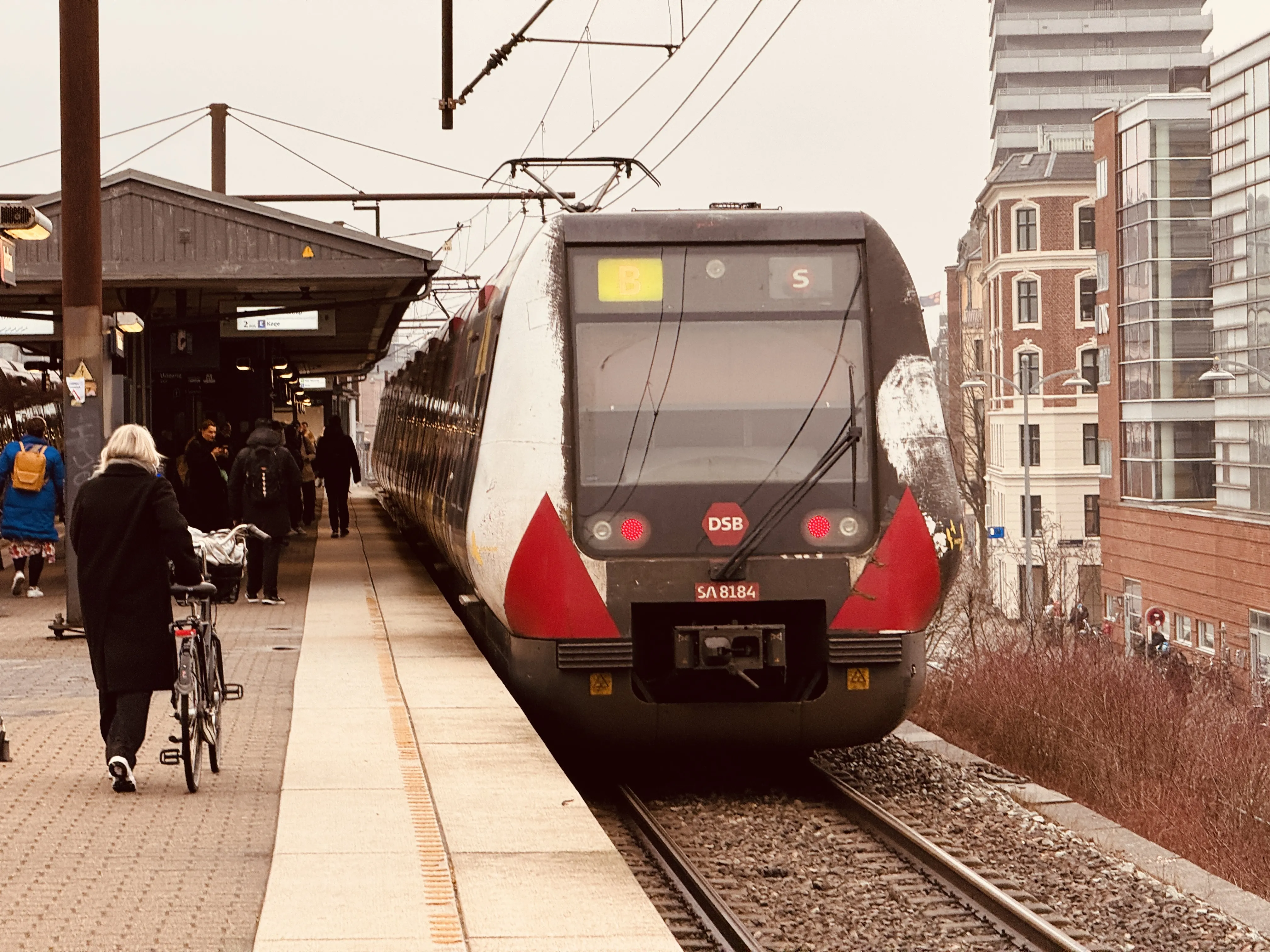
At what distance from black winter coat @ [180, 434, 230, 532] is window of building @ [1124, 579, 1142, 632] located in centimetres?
3061

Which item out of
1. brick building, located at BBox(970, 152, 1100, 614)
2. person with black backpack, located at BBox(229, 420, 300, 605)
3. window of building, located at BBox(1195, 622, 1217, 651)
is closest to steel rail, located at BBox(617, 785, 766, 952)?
person with black backpack, located at BBox(229, 420, 300, 605)

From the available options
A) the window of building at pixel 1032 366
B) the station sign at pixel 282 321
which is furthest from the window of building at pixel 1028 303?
the station sign at pixel 282 321

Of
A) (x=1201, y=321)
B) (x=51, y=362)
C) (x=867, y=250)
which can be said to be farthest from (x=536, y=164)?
(x=1201, y=321)

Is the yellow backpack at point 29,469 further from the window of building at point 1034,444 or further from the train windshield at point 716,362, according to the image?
the window of building at point 1034,444

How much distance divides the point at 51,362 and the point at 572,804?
963 inches

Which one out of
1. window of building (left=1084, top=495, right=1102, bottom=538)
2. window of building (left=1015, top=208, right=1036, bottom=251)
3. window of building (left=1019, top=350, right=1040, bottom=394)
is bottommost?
window of building (left=1084, top=495, right=1102, bottom=538)

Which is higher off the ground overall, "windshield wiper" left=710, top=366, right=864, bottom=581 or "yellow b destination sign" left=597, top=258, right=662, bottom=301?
"yellow b destination sign" left=597, top=258, right=662, bottom=301

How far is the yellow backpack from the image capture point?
1731cm

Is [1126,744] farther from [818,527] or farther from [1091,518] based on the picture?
[1091,518]

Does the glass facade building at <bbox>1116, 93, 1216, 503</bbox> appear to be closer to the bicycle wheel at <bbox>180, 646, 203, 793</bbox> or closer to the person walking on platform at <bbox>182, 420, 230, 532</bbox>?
the person walking on platform at <bbox>182, 420, 230, 532</bbox>

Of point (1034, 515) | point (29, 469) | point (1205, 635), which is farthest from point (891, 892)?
point (1034, 515)

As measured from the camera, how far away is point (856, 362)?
9.44m

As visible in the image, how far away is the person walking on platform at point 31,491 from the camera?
17.4m

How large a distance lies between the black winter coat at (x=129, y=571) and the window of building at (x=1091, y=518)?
2592 inches
